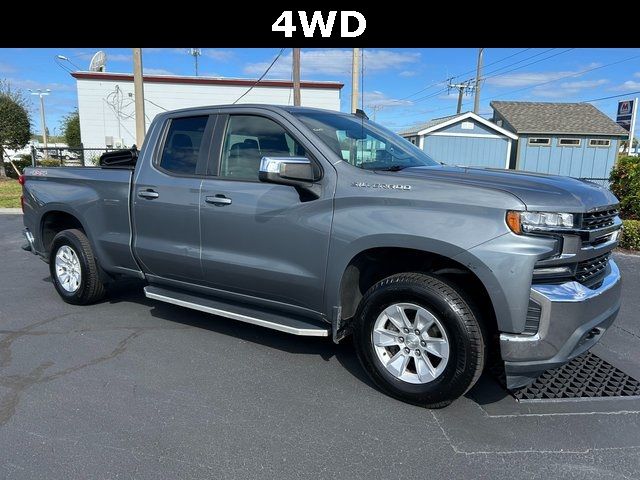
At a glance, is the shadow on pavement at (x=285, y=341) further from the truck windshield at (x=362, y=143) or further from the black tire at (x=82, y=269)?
the truck windshield at (x=362, y=143)

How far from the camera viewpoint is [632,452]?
9.16ft

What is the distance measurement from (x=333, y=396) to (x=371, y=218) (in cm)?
127

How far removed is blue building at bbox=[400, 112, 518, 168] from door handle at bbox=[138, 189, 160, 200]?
2328 centimetres

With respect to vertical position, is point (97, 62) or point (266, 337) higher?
point (97, 62)

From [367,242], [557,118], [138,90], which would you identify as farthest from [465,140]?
[367,242]

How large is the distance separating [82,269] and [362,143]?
3.19 metres

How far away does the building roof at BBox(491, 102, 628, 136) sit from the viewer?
27797mm

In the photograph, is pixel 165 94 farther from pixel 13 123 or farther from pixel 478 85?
pixel 478 85

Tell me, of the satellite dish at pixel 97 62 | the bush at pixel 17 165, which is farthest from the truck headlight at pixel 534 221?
the satellite dish at pixel 97 62

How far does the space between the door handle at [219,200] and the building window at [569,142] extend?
1124 inches

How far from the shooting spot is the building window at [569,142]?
28.0m

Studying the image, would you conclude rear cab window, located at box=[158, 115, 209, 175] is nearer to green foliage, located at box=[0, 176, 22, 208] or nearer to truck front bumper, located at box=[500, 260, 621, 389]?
truck front bumper, located at box=[500, 260, 621, 389]

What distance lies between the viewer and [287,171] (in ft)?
10.8
